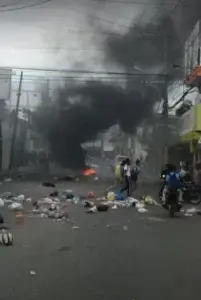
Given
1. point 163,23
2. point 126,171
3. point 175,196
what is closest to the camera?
point 175,196

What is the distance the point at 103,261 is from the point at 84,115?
1425 inches

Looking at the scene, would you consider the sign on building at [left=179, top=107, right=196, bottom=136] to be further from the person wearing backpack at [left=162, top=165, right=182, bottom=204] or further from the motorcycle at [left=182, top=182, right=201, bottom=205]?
the person wearing backpack at [left=162, top=165, right=182, bottom=204]

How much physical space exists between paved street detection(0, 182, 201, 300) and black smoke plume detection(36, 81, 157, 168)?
92.3 feet

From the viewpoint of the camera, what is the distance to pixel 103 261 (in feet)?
25.4

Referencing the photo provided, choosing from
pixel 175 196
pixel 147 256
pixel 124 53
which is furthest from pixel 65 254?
pixel 124 53

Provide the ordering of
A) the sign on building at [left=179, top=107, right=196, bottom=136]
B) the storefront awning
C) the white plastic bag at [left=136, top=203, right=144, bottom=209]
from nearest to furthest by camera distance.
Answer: the white plastic bag at [left=136, top=203, right=144, bottom=209]
the storefront awning
the sign on building at [left=179, top=107, right=196, bottom=136]

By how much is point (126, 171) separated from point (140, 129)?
21231 millimetres

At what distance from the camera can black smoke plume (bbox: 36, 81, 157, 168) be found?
40.8m

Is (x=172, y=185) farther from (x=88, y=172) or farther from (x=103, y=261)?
(x=88, y=172)

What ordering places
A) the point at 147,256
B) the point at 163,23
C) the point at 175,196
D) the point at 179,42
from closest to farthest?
the point at 147,256 → the point at 175,196 → the point at 163,23 → the point at 179,42

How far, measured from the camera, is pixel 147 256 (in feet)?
27.0

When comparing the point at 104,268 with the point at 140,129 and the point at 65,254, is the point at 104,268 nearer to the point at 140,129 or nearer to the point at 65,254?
the point at 65,254

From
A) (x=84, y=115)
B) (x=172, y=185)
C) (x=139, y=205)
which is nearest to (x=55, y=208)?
(x=139, y=205)

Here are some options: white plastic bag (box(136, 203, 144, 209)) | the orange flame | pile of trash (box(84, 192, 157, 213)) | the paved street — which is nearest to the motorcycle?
pile of trash (box(84, 192, 157, 213))
